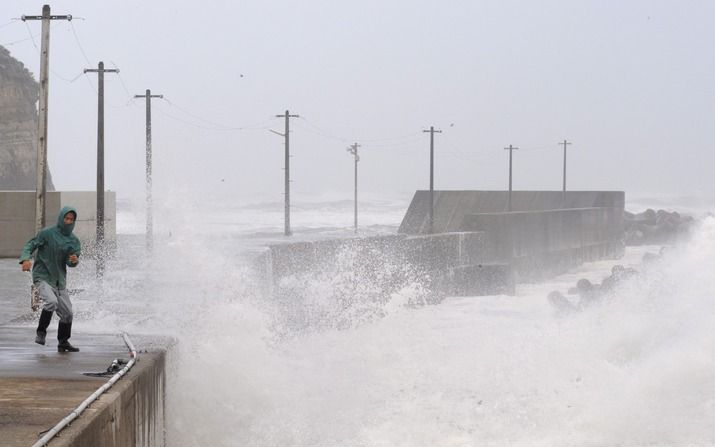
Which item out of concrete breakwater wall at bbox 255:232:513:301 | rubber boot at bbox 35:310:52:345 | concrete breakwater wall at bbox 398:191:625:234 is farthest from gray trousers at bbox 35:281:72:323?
concrete breakwater wall at bbox 398:191:625:234

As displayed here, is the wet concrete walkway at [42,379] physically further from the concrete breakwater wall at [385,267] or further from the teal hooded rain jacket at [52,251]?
the concrete breakwater wall at [385,267]

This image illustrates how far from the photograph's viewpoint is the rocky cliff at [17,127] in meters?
59.3

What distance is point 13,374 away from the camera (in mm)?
8672

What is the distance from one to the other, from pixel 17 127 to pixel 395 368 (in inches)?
1920

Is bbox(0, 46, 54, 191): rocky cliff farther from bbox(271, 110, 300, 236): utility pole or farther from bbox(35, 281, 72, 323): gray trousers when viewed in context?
bbox(35, 281, 72, 323): gray trousers

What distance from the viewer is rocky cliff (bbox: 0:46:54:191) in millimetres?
59344

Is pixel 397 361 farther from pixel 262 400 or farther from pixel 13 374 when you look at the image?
pixel 13 374

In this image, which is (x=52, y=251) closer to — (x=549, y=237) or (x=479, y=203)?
(x=549, y=237)

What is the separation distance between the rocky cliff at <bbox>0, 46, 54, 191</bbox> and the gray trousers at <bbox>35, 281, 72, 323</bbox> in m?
50.1

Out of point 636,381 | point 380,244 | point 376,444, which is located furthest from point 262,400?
point 380,244

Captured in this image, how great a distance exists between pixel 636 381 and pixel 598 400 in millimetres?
978

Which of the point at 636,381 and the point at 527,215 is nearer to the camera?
the point at 636,381

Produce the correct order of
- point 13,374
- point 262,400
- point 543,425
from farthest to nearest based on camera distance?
point 543,425 < point 262,400 < point 13,374

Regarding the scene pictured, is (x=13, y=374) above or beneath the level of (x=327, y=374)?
above
